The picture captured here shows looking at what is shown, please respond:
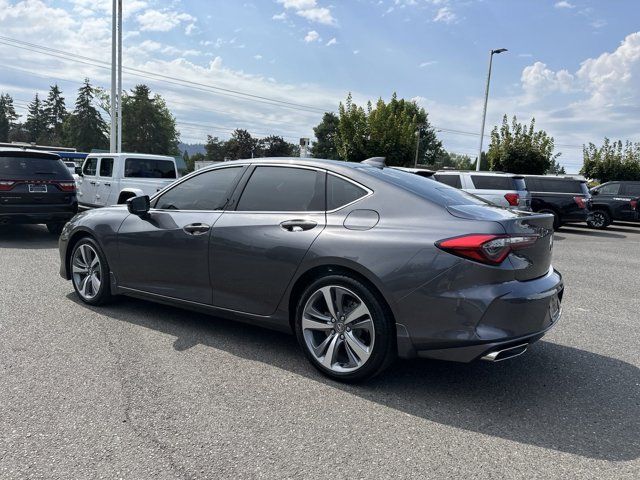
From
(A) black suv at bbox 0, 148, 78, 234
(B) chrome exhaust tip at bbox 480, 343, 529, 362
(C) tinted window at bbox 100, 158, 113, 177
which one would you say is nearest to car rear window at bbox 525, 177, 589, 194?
(C) tinted window at bbox 100, 158, 113, 177

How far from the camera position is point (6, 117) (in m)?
113

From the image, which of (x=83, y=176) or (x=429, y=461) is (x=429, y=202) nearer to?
(x=429, y=461)

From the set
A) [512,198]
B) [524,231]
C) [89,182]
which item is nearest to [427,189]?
[524,231]

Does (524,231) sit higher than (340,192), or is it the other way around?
(340,192)

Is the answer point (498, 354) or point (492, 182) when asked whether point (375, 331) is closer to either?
point (498, 354)

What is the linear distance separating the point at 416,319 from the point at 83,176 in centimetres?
1236

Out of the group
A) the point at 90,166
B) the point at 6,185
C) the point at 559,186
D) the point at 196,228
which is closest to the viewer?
the point at 196,228

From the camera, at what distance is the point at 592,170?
111 ft

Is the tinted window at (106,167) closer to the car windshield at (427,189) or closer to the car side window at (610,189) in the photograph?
the car windshield at (427,189)

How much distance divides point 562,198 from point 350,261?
1386 cm

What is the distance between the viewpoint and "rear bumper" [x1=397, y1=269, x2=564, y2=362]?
2963 mm

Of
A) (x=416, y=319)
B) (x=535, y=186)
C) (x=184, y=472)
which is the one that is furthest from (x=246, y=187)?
(x=535, y=186)

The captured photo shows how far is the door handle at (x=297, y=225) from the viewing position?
11.7ft

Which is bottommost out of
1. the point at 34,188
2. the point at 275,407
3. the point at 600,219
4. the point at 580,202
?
the point at 275,407
